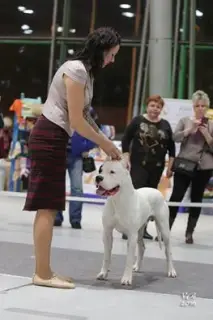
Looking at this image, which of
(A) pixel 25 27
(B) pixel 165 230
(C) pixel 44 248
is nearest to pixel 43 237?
(C) pixel 44 248

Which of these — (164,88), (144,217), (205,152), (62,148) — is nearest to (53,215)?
(62,148)

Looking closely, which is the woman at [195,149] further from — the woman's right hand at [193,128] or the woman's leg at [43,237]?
the woman's leg at [43,237]

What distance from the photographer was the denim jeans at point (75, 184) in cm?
691

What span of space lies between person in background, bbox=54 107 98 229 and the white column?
15.8ft

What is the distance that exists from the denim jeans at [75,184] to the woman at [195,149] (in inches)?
48.0

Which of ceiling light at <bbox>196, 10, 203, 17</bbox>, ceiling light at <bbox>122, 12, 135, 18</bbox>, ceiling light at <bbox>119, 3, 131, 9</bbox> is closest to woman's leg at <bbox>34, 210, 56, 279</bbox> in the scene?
ceiling light at <bbox>196, 10, 203, 17</bbox>

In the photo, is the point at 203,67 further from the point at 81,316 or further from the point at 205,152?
the point at 81,316

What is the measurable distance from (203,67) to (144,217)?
889 centimetres

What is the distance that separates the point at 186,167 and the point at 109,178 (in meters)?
2.44

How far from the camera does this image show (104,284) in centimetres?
385

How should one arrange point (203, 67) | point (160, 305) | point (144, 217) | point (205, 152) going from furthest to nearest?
1. point (203, 67)
2. point (205, 152)
3. point (144, 217)
4. point (160, 305)

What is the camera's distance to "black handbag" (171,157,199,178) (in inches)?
240

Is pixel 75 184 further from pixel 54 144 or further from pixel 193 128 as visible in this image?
pixel 54 144

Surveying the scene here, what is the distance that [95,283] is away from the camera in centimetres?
387
